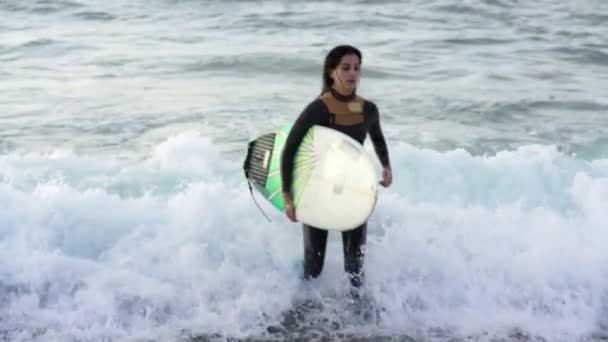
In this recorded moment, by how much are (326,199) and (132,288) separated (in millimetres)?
1601

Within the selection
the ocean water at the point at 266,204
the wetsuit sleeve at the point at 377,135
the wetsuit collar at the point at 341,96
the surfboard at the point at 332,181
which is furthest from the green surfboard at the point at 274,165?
the ocean water at the point at 266,204

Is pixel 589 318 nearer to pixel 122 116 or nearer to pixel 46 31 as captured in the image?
pixel 122 116

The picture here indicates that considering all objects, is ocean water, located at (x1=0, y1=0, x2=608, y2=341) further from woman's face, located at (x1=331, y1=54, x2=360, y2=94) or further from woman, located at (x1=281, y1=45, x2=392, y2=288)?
woman's face, located at (x1=331, y1=54, x2=360, y2=94)

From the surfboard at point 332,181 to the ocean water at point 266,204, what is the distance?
78cm

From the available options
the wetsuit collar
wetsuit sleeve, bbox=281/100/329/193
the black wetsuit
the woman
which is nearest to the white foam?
the black wetsuit

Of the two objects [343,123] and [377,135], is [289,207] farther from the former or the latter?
[377,135]

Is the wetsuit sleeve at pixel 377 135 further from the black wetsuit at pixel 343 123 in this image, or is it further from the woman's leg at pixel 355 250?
the woman's leg at pixel 355 250

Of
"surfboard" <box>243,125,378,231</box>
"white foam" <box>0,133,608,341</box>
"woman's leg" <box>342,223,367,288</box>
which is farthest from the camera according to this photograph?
"white foam" <box>0,133,608,341</box>

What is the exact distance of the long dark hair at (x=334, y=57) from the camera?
163 inches

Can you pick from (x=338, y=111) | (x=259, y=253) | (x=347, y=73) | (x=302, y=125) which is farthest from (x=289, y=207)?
(x=259, y=253)

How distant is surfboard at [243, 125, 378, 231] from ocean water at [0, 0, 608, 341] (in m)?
0.78

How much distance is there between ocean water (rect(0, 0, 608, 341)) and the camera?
15.8ft

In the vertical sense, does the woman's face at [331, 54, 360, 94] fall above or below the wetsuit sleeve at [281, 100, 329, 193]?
above

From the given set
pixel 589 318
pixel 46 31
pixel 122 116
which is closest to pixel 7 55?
pixel 46 31
